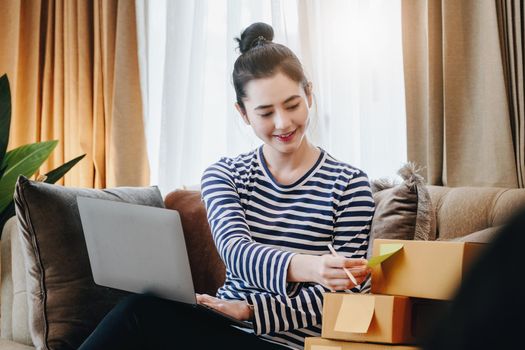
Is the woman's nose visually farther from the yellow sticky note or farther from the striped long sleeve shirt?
the yellow sticky note

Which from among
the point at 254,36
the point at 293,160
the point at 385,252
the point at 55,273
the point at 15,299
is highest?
the point at 254,36

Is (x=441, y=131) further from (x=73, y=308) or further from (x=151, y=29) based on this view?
(x=151, y=29)

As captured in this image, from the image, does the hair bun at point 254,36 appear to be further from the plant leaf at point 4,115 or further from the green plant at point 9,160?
the plant leaf at point 4,115

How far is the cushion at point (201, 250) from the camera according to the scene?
196cm

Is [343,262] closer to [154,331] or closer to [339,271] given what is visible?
[339,271]

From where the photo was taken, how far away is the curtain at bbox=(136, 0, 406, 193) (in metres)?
2.33

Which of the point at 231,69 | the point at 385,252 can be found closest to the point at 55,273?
the point at 385,252

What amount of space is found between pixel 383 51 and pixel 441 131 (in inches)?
16.1

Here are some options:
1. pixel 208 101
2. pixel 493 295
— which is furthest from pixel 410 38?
pixel 493 295

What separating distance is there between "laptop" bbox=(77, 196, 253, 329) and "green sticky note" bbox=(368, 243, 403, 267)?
0.30 m

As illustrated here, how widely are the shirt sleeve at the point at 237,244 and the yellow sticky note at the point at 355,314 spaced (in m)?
0.26

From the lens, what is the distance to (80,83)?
3.03 meters

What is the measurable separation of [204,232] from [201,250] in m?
0.06

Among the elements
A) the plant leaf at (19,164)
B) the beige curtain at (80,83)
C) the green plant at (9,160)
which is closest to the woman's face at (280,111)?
the green plant at (9,160)
